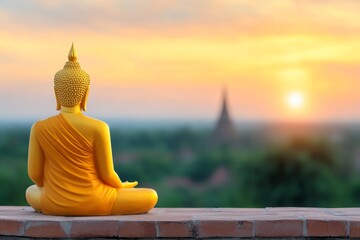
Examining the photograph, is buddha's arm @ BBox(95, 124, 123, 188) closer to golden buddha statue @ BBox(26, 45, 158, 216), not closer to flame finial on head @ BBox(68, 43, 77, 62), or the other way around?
golden buddha statue @ BBox(26, 45, 158, 216)

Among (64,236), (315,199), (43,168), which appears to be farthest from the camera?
(315,199)

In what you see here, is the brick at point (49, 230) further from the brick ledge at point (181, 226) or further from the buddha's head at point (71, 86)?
the buddha's head at point (71, 86)

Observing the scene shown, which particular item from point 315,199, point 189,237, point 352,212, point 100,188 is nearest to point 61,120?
point 100,188

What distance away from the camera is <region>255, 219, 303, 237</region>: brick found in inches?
186

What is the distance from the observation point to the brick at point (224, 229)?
185 inches

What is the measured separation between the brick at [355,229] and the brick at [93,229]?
1.38 m

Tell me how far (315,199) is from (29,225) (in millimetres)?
11943

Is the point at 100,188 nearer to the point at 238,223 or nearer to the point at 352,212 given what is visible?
the point at 238,223

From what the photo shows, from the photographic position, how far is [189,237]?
4.71 meters

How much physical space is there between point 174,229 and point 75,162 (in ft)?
2.44

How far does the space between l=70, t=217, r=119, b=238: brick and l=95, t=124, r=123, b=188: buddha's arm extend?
0.36 metres

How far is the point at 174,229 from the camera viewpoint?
15.4ft

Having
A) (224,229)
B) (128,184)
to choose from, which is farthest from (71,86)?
(224,229)

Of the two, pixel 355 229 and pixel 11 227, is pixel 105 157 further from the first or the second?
pixel 355 229
